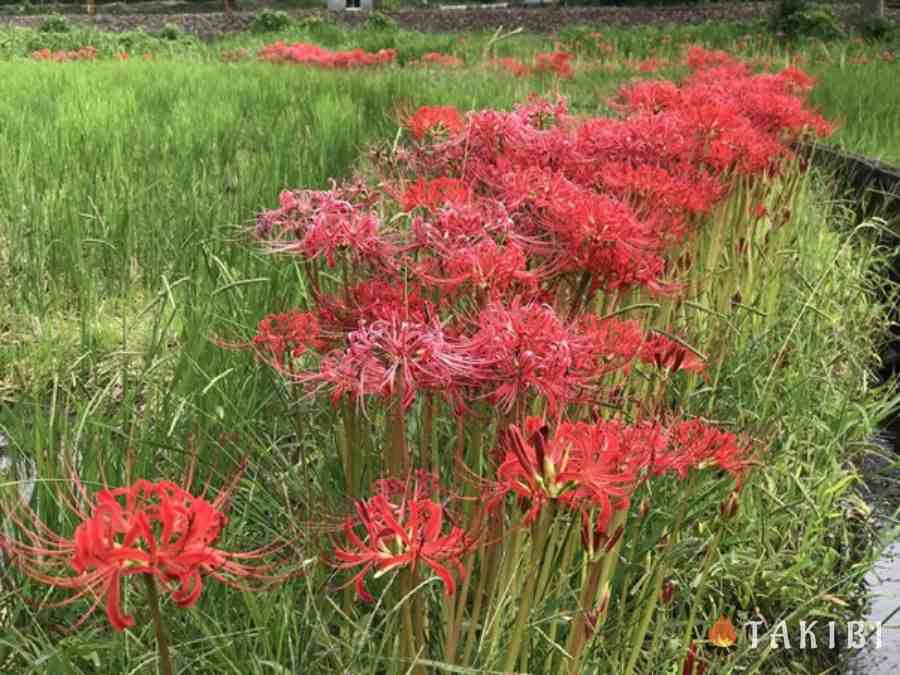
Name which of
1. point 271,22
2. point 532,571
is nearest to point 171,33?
point 271,22

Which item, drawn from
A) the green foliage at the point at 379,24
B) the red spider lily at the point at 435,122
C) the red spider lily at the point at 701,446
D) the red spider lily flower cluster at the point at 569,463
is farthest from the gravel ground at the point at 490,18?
the red spider lily flower cluster at the point at 569,463

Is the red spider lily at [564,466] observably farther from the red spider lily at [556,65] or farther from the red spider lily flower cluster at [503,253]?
the red spider lily at [556,65]

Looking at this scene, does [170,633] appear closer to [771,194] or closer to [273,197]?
[273,197]

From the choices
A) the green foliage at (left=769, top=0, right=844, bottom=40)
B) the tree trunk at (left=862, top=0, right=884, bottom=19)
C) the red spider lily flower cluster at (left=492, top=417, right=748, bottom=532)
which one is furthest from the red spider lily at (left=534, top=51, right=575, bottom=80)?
the tree trunk at (left=862, top=0, right=884, bottom=19)

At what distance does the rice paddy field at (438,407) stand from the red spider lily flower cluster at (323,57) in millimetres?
4809

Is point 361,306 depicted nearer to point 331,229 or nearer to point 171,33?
point 331,229

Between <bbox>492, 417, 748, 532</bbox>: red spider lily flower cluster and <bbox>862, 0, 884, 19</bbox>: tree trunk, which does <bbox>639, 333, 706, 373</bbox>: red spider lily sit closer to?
<bbox>492, 417, 748, 532</bbox>: red spider lily flower cluster

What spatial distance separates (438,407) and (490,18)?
65.3ft

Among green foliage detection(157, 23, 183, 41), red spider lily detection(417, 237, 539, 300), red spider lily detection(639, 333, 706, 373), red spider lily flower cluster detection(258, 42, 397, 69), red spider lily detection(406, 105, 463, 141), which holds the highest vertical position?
red spider lily detection(406, 105, 463, 141)

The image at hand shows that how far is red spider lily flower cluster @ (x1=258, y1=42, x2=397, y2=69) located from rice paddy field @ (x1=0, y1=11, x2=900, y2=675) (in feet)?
15.8

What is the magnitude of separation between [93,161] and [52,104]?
169 centimetres

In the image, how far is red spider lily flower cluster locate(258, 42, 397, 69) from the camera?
352 inches

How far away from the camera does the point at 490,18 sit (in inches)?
795

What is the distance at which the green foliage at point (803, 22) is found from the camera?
13.6m
